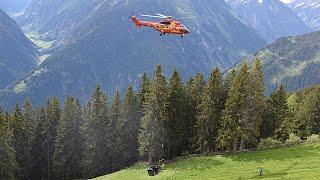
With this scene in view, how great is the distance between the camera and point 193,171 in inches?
2911

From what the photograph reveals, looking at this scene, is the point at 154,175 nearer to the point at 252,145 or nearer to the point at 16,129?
the point at 252,145

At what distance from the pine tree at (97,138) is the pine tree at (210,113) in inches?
934

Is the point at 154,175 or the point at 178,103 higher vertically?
the point at 178,103

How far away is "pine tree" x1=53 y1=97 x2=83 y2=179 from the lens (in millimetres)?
109188

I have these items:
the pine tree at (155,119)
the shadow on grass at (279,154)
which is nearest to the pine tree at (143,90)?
the pine tree at (155,119)

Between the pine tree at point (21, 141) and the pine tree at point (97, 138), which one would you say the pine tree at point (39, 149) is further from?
the pine tree at point (97, 138)

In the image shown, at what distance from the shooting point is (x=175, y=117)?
98500 mm

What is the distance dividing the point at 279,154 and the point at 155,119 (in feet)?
84.1

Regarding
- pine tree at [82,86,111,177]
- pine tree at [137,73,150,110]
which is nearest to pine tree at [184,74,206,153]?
pine tree at [137,73,150,110]

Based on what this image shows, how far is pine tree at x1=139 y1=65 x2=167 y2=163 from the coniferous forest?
7.2 inches

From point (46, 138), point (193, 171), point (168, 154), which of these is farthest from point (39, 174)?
point (193, 171)

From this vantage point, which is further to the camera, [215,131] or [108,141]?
[108,141]

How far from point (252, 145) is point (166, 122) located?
54.7 feet

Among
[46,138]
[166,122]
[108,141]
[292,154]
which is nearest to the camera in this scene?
[292,154]
